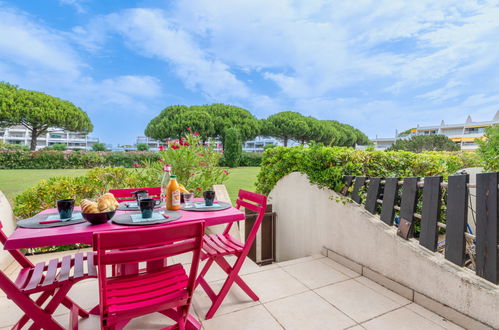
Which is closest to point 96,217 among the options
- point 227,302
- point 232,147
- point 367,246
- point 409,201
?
point 227,302

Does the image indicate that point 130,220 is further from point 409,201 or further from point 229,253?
point 409,201

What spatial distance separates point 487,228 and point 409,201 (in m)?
0.58

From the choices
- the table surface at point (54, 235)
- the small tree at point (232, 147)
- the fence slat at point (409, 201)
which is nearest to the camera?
the table surface at point (54, 235)

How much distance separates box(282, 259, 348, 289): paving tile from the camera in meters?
2.34

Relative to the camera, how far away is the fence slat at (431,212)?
1.95m

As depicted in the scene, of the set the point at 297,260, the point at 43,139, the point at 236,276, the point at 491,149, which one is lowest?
the point at 297,260

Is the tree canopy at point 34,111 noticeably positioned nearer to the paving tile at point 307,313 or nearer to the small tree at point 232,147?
the small tree at point 232,147

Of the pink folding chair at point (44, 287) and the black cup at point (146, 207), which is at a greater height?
the black cup at point (146, 207)

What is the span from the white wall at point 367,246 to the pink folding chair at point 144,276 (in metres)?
1.83

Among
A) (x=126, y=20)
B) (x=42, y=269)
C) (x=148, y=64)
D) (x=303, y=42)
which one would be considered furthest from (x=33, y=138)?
(x=42, y=269)

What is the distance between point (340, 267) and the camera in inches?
105

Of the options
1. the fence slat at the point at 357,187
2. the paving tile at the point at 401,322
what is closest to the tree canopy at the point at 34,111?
the fence slat at the point at 357,187

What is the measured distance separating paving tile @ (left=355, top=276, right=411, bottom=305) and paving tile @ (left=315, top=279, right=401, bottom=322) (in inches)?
1.8

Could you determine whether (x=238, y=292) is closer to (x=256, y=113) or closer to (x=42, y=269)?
(x=42, y=269)
